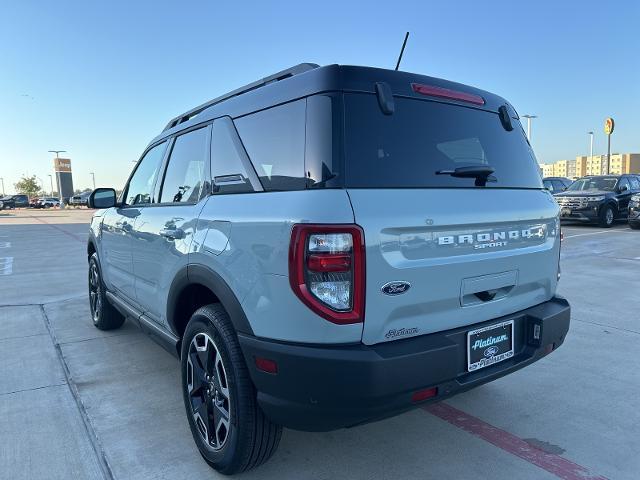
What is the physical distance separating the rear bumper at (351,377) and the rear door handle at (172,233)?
94cm

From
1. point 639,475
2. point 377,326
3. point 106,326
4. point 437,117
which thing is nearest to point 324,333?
point 377,326

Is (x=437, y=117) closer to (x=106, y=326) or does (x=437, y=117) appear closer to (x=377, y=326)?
(x=377, y=326)

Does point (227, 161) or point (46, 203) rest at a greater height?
point (227, 161)

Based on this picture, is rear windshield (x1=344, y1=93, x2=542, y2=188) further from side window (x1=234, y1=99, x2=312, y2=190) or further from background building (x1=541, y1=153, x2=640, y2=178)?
background building (x1=541, y1=153, x2=640, y2=178)

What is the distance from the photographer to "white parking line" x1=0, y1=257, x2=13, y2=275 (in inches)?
347

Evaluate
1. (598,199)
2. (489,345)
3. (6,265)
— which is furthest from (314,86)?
(598,199)

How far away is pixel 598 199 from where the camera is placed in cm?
1486

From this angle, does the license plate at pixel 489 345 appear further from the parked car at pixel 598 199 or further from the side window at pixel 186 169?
the parked car at pixel 598 199

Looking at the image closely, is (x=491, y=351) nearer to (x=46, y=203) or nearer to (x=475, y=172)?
(x=475, y=172)

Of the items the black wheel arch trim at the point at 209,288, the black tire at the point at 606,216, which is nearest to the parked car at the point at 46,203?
the black tire at the point at 606,216

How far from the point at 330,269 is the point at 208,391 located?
116 cm

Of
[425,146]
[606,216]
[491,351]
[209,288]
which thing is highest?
[425,146]

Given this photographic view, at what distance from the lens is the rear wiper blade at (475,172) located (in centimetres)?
233

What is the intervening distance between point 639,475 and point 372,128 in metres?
2.22
